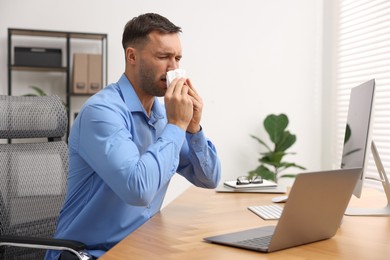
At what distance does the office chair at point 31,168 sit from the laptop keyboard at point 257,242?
0.84m

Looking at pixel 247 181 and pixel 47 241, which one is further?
pixel 247 181

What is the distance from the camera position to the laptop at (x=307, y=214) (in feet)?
3.55

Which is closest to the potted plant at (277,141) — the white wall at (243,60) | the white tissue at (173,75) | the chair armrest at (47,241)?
the white wall at (243,60)

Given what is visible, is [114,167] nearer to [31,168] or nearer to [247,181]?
[31,168]

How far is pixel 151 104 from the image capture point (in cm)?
179

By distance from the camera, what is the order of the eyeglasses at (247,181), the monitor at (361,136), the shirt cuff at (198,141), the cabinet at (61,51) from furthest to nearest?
the cabinet at (61,51) < the eyeglasses at (247,181) < the shirt cuff at (198,141) < the monitor at (361,136)

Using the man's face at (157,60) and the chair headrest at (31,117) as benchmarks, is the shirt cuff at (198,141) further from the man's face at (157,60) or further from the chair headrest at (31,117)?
the chair headrest at (31,117)

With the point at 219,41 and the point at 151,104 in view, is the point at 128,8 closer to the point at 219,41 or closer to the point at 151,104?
the point at 219,41

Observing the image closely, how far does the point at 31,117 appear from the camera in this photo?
72.6 inches

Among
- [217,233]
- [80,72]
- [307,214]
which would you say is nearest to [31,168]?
[217,233]

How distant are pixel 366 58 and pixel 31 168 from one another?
109 inches

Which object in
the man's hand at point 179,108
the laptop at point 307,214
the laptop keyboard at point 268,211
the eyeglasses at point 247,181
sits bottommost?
the eyeglasses at point 247,181

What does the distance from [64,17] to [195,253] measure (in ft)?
10.9

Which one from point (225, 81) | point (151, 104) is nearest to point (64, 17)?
point (225, 81)
